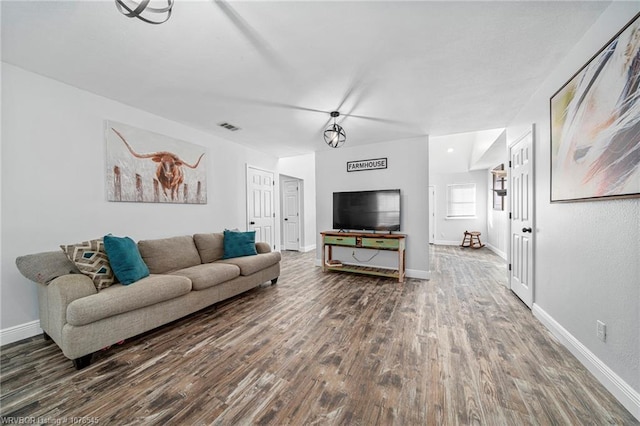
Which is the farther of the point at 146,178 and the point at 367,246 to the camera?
the point at 367,246

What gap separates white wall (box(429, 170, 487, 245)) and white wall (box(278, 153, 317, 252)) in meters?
4.07

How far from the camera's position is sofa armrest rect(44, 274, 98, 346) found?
71.0 inches

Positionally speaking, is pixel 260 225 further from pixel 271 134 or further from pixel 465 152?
pixel 465 152

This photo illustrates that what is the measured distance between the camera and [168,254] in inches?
116

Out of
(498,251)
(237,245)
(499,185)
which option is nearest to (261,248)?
(237,245)

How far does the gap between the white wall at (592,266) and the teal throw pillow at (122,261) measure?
144 inches

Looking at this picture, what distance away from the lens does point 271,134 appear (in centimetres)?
410

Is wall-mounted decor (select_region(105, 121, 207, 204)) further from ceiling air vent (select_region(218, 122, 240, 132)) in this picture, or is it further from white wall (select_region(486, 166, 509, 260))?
white wall (select_region(486, 166, 509, 260))

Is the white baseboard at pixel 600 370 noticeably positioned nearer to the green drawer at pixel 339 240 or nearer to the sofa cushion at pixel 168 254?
the green drawer at pixel 339 240

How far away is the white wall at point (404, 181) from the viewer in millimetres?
4180

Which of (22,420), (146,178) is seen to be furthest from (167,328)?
(146,178)

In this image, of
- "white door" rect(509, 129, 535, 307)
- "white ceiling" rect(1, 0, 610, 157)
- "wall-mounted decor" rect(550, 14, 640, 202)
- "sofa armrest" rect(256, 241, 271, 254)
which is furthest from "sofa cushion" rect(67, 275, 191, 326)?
"white door" rect(509, 129, 535, 307)

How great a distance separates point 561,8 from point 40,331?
495 centimetres

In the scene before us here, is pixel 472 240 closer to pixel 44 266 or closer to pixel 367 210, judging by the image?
pixel 367 210
